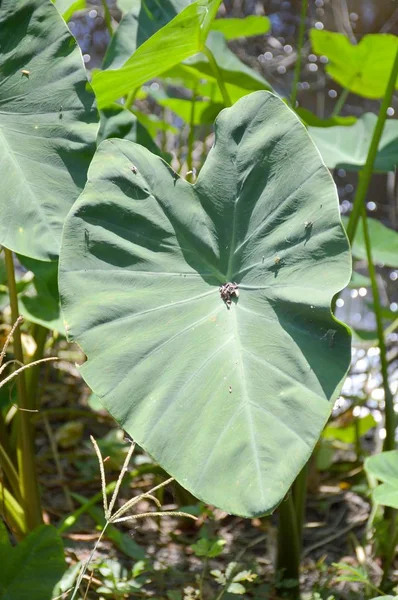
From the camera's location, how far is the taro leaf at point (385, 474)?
910 millimetres

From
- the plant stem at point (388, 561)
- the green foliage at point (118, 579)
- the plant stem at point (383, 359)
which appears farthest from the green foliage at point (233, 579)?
the plant stem at point (383, 359)

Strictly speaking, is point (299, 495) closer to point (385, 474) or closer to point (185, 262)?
point (385, 474)

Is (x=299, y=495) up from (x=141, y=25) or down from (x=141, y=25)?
down

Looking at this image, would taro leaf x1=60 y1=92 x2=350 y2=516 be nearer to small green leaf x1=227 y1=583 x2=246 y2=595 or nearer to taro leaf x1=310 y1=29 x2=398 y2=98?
small green leaf x1=227 y1=583 x2=246 y2=595

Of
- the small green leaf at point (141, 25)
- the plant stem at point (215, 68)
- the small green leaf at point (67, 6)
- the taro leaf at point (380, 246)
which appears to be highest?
the small green leaf at point (67, 6)

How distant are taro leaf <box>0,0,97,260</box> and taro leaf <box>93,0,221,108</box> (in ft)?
0.21

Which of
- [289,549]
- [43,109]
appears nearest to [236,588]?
[289,549]

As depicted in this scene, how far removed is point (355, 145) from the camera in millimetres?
1694

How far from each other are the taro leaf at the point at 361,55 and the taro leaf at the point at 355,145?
0.39 feet

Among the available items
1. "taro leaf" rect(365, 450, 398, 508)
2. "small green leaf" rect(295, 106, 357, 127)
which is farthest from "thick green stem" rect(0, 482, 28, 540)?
"small green leaf" rect(295, 106, 357, 127)

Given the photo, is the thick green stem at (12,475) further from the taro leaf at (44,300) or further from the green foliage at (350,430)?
the green foliage at (350,430)

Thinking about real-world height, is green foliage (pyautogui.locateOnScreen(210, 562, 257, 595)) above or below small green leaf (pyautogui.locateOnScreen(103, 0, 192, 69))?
below

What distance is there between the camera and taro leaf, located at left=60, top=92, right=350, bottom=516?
0.72m

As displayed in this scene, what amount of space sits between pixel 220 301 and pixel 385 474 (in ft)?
1.29
